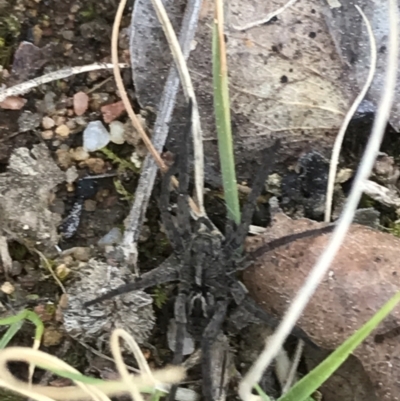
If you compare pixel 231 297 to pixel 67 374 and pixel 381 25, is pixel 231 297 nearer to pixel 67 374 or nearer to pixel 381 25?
pixel 67 374

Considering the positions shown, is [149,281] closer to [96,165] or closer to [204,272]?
[204,272]

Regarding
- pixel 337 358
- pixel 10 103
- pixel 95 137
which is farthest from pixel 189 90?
pixel 337 358

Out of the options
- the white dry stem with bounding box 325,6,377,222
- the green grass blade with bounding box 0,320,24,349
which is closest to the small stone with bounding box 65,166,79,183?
the green grass blade with bounding box 0,320,24,349

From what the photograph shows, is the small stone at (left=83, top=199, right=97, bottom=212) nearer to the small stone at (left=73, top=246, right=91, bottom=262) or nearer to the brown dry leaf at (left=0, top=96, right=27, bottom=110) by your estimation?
the small stone at (left=73, top=246, right=91, bottom=262)

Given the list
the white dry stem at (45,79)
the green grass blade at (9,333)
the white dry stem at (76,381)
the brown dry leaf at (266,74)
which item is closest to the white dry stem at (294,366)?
the white dry stem at (76,381)

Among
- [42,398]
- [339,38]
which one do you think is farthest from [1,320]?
[339,38]
